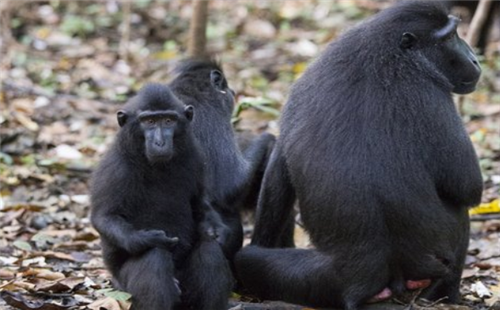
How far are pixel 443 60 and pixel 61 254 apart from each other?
3.36m

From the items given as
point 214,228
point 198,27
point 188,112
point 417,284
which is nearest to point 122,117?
point 188,112

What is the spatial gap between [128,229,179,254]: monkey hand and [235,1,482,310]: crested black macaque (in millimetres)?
908

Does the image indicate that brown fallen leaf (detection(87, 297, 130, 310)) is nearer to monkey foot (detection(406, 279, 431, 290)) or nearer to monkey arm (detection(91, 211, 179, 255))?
monkey arm (detection(91, 211, 179, 255))

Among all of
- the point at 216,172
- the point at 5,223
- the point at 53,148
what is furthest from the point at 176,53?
the point at 216,172

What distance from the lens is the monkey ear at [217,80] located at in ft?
23.9

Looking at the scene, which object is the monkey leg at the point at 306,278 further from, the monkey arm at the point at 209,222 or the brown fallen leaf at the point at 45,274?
the brown fallen leaf at the point at 45,274

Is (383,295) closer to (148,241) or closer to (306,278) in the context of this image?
(306,278)

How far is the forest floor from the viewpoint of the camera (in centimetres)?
713

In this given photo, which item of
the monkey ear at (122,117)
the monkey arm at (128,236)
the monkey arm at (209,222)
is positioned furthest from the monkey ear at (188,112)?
the monkey arm at (128,236)

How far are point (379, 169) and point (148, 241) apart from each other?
1469 millimetres

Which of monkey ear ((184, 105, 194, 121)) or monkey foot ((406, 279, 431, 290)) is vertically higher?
monkey ear ((184, 105, 194, 121))

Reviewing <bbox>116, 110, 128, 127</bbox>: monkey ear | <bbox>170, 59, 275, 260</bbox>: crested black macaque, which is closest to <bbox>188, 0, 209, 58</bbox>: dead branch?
<bbox>170, 59, 275, 260</bbox>: crested black macaque

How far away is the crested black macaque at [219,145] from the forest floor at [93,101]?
0.80m

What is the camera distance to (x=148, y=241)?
18.2 feet
